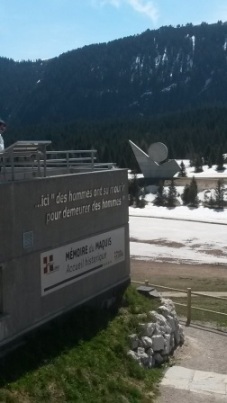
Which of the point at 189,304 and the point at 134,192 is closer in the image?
the point at 189,304

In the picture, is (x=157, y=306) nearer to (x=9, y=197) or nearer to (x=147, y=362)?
(x=147, y=362)

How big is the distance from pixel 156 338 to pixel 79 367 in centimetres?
289

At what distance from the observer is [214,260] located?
33.8 meters

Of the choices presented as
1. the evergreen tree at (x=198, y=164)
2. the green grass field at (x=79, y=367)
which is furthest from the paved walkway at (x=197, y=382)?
the evergreen tree at (x=198, y=164)

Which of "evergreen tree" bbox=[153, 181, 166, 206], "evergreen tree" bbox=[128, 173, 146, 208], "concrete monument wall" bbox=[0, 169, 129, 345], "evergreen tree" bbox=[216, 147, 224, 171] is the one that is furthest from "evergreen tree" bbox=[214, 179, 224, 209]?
"concrete monument wall" bbox=[0, 169, 129, 345]

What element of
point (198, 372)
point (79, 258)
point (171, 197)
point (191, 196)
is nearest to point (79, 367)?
point (79, 258)

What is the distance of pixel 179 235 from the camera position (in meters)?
40.8

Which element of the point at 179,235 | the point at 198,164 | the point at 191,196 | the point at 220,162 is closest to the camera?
the point at 179,235

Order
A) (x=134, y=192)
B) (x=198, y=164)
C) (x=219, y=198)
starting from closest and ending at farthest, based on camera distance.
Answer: (x=219, y=198), (x=134, y=192), (x=198, y=164)

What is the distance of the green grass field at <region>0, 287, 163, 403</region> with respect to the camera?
11289mm

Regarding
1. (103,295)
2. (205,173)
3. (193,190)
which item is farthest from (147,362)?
(205,173)

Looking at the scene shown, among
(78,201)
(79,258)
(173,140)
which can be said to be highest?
(78,201)

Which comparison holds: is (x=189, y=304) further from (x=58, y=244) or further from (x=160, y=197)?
(x=160, y=197)

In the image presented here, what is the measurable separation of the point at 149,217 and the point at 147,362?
34116mm
